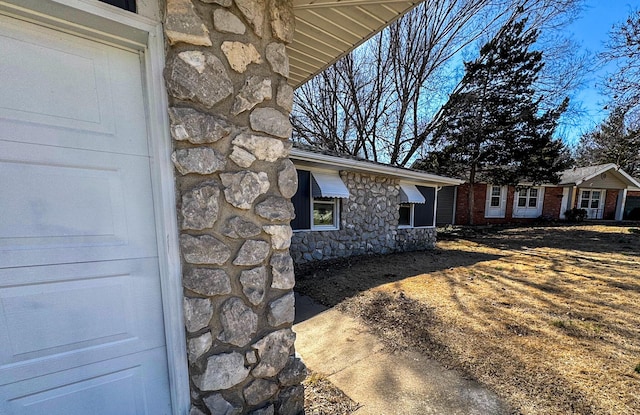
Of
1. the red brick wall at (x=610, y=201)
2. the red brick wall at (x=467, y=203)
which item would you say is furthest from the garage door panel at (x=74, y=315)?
the red brick wall at (x=610, y=201)

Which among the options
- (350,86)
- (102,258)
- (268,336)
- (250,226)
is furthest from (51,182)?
(350,86)

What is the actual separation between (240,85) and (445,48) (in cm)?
1445

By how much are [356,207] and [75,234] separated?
6.63 metres

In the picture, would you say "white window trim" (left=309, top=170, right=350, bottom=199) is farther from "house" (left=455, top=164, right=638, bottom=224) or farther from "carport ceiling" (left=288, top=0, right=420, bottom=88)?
"house" (left=455, top=164, right=638, bottom=224)

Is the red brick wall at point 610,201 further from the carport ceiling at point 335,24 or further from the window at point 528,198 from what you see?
the carport ceiling at point 335,24

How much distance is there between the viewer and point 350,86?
12594 millimetres

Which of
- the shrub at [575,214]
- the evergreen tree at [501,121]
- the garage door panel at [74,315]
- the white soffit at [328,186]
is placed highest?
the evergreen tree at [501,121]

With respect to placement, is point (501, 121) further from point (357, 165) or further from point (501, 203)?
point (357, 165)

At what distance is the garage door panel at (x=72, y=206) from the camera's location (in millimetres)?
988

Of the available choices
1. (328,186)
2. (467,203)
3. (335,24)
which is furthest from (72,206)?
(467,203)

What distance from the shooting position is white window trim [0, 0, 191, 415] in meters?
1.07

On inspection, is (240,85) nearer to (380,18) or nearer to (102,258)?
(102,258)

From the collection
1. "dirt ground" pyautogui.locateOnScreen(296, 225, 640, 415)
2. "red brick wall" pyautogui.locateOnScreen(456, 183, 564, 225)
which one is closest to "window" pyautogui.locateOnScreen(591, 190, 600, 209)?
"red brick wall" pyautogui.locateOnScreen(456, 183, 564, 225)

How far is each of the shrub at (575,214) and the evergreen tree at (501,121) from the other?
5278mm
